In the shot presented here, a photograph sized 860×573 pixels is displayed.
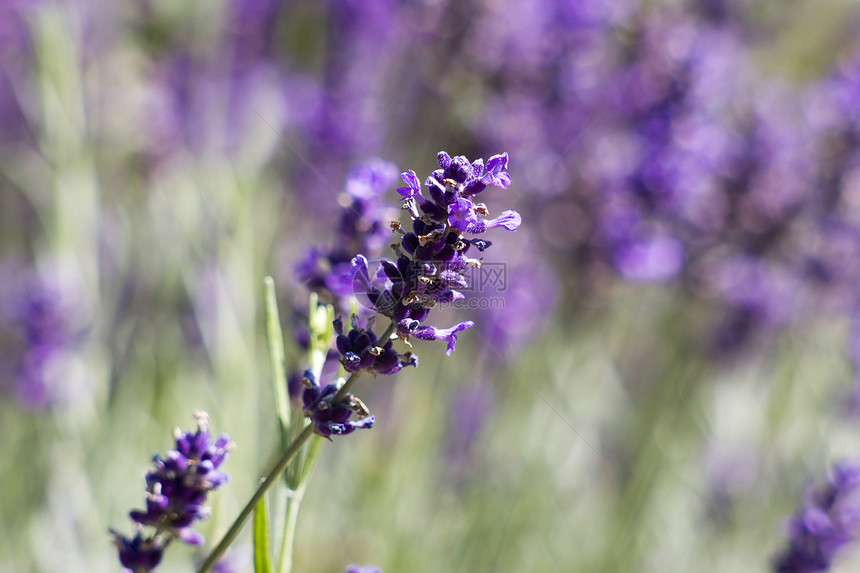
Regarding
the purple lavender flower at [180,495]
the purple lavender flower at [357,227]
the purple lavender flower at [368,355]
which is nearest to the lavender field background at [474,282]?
the purple lavender flower at [357,227]

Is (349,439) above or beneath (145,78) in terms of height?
beneath

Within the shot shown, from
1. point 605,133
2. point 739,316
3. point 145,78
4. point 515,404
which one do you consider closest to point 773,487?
point 739,316

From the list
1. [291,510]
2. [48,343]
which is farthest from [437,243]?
[48,343]

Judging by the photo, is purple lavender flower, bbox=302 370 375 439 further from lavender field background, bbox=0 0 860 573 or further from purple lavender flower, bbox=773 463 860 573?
purple lavender flower, bbox=773 463 860 573

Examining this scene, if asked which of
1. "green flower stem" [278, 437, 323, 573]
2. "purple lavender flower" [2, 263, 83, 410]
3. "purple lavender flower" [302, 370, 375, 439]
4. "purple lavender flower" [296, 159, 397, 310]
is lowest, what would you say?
"green flower stem" [278, 437, 323, 573]

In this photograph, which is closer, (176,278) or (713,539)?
(176,278)

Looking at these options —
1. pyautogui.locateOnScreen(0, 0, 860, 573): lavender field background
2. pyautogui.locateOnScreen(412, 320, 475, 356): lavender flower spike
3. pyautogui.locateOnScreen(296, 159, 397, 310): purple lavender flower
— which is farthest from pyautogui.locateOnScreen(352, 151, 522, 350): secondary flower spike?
pyautogui.locateOnScreen(0, 0, 860, 573): lavender field background

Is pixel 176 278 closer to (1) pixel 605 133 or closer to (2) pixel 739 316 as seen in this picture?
(1) pixel 605 133
